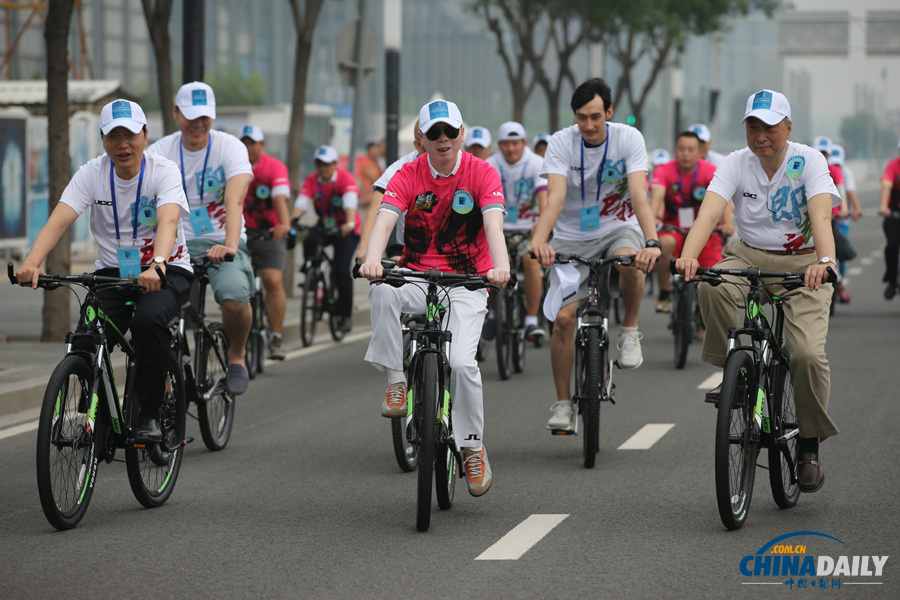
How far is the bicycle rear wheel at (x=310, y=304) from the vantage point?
44.7 ft

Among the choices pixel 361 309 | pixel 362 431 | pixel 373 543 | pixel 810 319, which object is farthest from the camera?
pixel 361 309

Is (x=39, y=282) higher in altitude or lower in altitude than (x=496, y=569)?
higher

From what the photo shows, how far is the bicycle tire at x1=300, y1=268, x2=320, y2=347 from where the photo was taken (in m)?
13.6

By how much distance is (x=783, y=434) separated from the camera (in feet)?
21.6

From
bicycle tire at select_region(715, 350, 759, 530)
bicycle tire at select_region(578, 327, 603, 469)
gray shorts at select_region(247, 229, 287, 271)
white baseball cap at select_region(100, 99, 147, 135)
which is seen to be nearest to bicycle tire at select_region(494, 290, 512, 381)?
gray shorts at select_region(247, 229, 287, 271)

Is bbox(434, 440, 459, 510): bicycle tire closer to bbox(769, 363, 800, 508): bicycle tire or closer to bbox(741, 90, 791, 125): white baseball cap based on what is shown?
bbox(769, 363, 800, 508): bicycle tire

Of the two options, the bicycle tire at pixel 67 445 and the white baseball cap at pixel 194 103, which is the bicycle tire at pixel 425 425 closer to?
the bicycle tire at pixel 67 445

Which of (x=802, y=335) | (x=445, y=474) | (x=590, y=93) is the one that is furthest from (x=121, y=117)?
(x=802, y=335)

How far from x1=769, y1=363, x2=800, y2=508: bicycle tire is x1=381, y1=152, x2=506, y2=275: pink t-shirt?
1435 millimetres

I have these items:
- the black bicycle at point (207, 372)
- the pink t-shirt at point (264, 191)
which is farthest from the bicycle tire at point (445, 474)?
the pink t-shirt at point (264, 191)

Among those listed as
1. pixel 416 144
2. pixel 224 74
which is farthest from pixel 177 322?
pixel 224 74

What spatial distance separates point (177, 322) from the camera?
7645mm

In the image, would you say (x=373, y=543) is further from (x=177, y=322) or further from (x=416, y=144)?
(x=416, y=144)

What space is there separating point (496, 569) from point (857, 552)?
4.74ft
